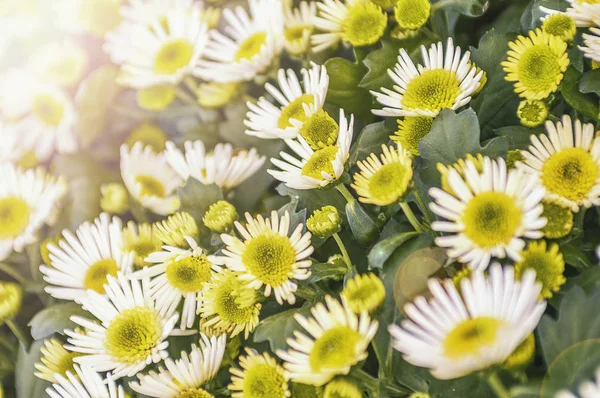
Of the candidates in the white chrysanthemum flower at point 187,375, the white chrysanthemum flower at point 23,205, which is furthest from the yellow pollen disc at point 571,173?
the white chrysanthemum flower at point 23,205

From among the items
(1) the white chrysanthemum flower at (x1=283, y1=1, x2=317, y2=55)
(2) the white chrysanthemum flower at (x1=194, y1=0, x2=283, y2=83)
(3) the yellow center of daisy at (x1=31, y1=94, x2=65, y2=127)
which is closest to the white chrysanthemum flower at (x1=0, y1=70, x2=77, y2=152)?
(3) the yellow center of daisy at (x1=31, y1=94, x2=65, y2=127)

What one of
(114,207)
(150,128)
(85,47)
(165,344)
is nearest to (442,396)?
(165,344)

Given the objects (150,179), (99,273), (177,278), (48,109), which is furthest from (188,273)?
(48,109)

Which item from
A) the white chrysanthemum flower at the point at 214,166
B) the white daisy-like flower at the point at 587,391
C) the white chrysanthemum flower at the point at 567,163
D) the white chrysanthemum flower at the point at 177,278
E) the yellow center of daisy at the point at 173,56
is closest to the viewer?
the white daisy-like flower at the point at 587,391

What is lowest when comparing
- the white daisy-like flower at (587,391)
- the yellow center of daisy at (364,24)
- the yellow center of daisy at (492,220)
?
the white daisy-like flower at (587,391)

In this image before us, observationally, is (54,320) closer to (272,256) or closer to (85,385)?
(85,385)

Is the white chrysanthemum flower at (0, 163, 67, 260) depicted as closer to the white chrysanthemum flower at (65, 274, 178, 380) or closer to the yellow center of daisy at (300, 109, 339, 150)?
the white chrysanthemum flower at (65, 274, 178, 380)

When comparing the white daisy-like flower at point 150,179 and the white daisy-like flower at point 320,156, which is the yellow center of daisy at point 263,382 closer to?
the white daisy-like flower at point 320,156
